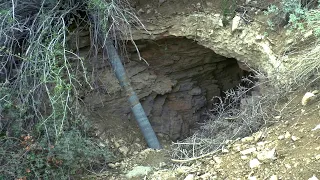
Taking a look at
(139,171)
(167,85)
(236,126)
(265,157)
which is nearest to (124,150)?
(139,171)

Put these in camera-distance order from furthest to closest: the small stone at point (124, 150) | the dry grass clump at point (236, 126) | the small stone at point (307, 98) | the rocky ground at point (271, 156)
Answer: the small stone at point (124, 150)
the dry grass clump at point (236, 126)
the small stone at point (307, 98)
the rocky ground at point (271, 156)

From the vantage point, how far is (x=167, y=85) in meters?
5.11

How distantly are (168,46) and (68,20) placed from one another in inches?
48.4

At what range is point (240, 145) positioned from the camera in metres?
3.17

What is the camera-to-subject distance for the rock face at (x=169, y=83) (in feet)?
15.2

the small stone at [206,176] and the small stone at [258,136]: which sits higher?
the small stone at [258,136]

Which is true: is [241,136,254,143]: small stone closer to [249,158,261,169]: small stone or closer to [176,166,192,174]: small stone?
[249,158,261,169]: small stone

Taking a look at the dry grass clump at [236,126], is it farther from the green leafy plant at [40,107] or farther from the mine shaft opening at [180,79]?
the mine shaft opening at [180,79]

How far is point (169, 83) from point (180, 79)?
0.57ft

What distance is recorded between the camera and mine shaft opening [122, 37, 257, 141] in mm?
4816

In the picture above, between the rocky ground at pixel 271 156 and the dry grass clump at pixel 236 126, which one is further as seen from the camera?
the dry grass clump at pixel 236 126

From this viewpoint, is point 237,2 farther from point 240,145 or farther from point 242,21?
point 240,145

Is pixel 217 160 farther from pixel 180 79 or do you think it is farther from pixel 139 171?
pixel 180 79


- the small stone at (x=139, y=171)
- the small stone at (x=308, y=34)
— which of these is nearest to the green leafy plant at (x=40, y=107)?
the small stone at (x=139, y=171)
